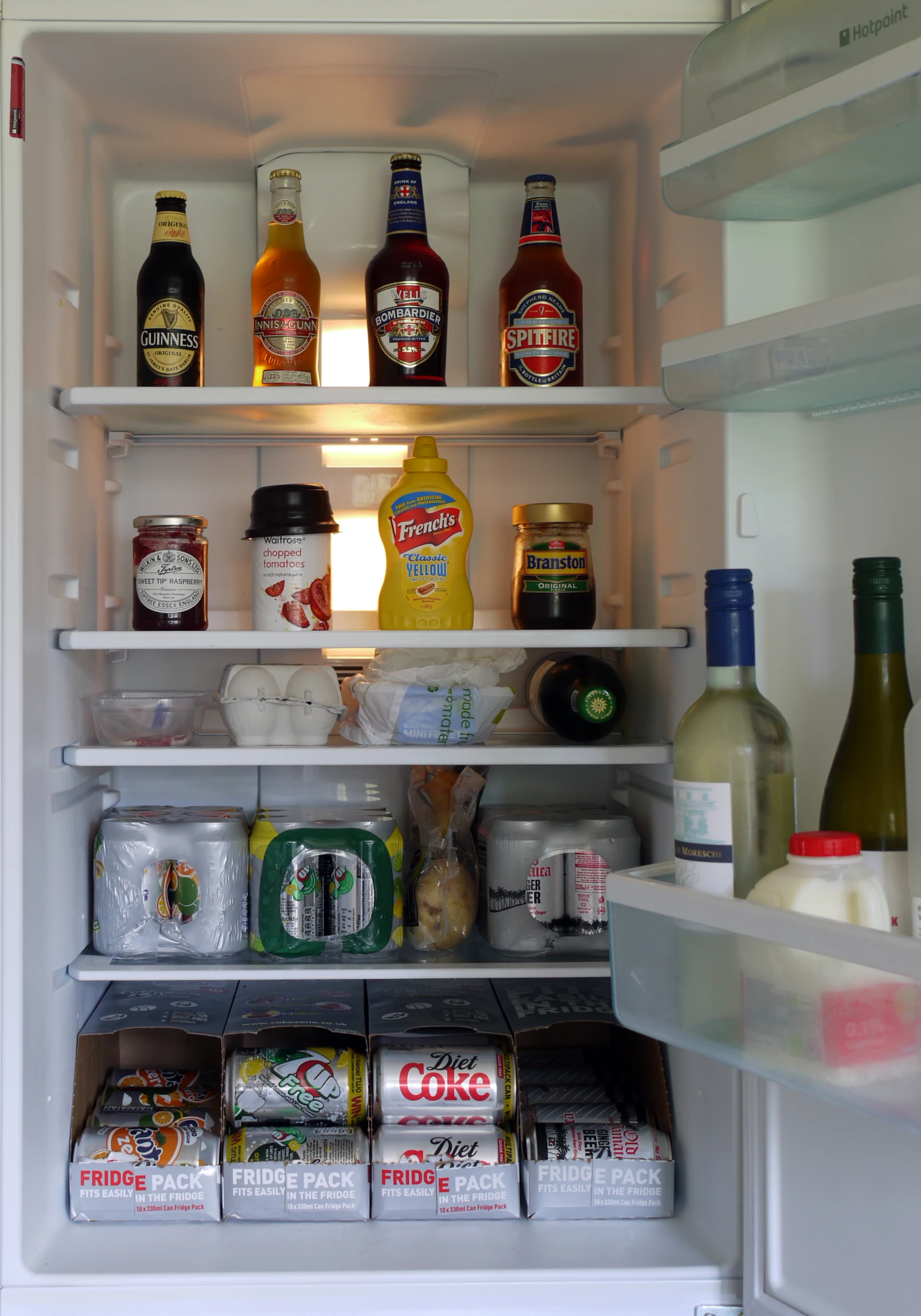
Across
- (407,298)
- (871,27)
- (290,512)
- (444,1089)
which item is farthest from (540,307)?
(444,1089)

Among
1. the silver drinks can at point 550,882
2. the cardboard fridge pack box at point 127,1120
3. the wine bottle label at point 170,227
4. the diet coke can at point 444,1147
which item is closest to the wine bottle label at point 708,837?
the silver drinks can at point 550,882

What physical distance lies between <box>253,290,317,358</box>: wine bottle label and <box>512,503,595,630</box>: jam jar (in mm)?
337

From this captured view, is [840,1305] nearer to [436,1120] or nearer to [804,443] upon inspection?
[436,1120]

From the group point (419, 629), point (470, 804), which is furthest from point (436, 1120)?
point (419, 629)

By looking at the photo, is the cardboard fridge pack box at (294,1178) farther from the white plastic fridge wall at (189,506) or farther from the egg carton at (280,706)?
the egg carton at (280,706)

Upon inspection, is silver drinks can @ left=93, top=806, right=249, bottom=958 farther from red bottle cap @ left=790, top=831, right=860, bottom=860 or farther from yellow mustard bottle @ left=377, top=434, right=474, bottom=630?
red bottle cap @ left=790, top=831, right=860, bottom=860

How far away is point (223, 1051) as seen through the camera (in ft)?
4.04

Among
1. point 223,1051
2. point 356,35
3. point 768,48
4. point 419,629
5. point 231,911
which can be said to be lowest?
point 223,1051

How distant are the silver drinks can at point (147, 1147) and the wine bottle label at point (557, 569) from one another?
0.74 m

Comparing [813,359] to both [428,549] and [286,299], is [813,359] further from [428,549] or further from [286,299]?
[286,299]

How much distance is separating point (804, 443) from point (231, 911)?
0.82 meters

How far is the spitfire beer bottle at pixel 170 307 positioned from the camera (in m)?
1.26

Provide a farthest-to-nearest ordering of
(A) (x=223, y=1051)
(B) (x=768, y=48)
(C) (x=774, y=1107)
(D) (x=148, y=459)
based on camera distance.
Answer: (D) (x=148, y=459) → (A) (x=223, y=1051) → (C) (x=774, y=1107) → (B) (x=768, y=48)

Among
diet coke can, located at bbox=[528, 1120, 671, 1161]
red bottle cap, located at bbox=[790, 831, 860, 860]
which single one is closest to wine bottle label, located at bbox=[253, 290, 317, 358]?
red bottle cap, located at bbox=[790, 831, 860, 860]
